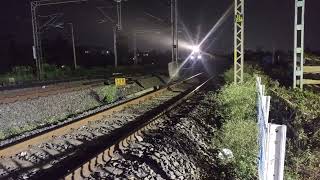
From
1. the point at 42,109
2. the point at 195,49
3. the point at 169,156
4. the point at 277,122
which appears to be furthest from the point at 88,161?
the point at 195,49

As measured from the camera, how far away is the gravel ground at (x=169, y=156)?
7.95 m

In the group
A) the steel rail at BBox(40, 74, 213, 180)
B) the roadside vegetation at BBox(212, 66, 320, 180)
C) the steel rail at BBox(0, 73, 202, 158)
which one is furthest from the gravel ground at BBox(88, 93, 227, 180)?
the steel rail at BBox(0, 73, 202, 158)

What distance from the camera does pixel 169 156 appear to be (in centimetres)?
909

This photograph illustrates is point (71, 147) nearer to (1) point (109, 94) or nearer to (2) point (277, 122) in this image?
(2) point (277, 122)

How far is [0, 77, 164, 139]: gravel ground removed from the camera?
45.3 feet

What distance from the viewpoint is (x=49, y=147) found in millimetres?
10266

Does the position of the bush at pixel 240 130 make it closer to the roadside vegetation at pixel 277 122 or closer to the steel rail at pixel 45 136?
the roadside vegetation at pixel 277 122

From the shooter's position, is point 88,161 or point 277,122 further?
point 277,122

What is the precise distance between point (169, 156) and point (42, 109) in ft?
29.6

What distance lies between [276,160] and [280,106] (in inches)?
453

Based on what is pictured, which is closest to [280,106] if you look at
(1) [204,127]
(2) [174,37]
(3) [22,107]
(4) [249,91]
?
(4) [249,91]

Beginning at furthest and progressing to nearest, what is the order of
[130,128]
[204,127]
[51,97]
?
1. [51,97]
2. [204,127]
3. [130,128]

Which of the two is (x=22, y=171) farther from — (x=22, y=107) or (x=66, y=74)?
(x=66, y=74)

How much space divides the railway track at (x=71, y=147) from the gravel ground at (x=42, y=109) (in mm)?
1812
